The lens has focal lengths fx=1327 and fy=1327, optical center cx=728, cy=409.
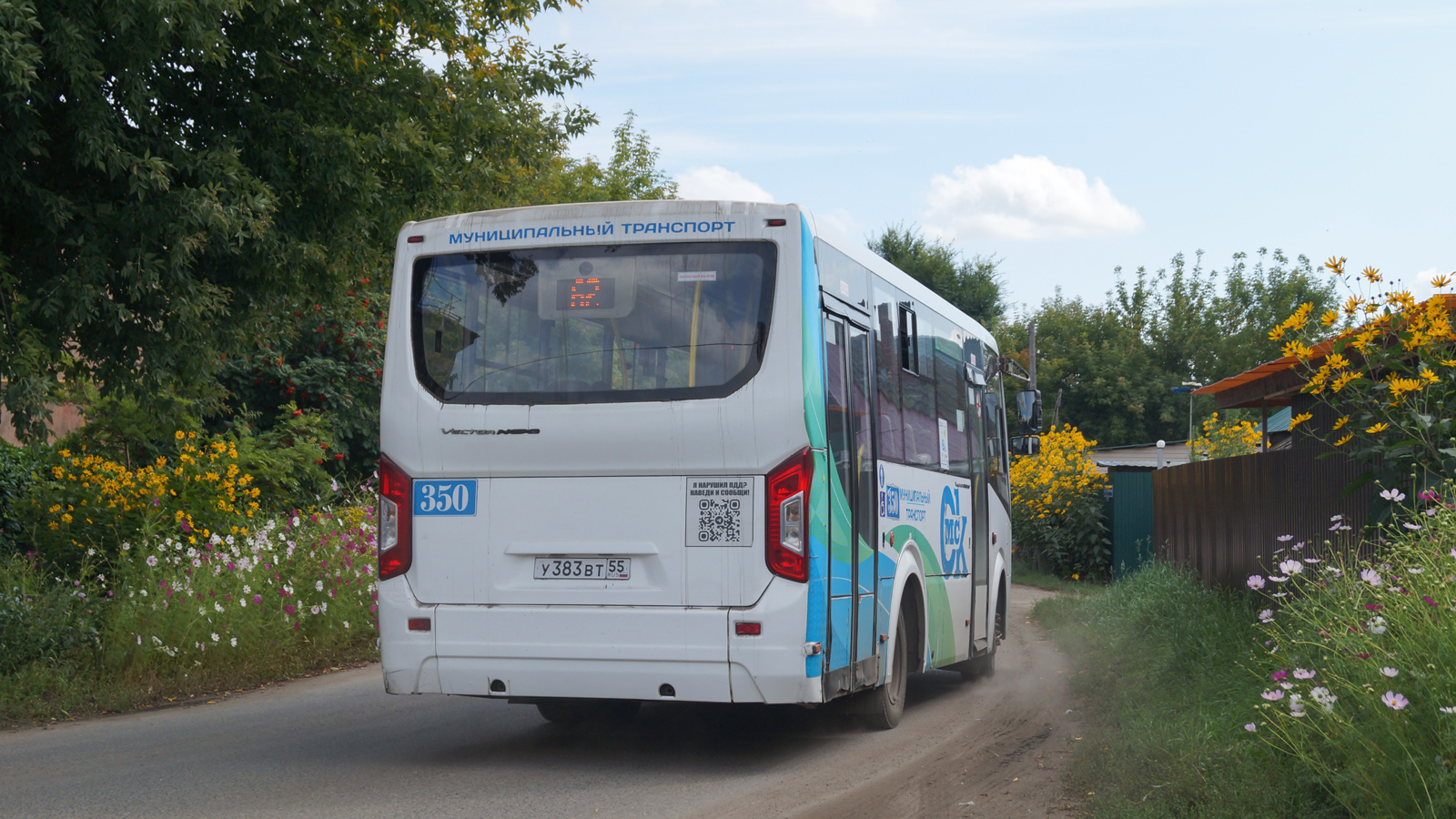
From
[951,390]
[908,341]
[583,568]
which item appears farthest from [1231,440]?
[583,568]

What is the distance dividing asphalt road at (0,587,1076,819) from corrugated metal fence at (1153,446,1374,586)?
2390mm

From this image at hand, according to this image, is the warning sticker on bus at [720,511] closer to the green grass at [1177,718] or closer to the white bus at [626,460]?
the white bus at [626,460]

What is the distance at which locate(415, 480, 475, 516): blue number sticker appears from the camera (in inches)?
293

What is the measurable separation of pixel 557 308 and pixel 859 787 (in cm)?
309

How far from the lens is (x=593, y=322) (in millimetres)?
7465

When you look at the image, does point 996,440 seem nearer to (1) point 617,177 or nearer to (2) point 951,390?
(2) point 951,390

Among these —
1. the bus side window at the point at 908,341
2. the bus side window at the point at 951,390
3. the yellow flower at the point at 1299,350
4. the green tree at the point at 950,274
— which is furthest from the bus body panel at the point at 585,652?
the green tree at the point at 950,274

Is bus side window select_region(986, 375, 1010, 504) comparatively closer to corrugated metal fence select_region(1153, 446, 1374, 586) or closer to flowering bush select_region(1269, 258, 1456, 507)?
corrugated metal fence select_region(1153, 446, 1374, 586)

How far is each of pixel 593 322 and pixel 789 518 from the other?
62.2 inches

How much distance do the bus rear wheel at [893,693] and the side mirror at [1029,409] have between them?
178 inches

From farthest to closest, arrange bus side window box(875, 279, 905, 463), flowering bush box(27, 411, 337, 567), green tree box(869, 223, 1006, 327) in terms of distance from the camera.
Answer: green tree box(869, 223, 1006, 327), flowering bush box(27, 411, 337, 567), bus side window box(875, 279, 905, 463)

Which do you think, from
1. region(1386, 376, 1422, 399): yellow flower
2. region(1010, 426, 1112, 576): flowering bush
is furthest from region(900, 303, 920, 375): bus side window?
region(1010, 426, 1112, 576): flowering bush

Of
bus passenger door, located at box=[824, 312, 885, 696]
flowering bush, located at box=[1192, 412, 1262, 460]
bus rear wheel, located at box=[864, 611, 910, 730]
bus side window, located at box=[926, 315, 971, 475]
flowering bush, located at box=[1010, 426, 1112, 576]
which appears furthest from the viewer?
flowering bush, located at box=[1010, 426, 1112, 576]

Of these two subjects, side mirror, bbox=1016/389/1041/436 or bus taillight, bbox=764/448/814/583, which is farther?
side mirror, bbox=1016/389/1041/436
